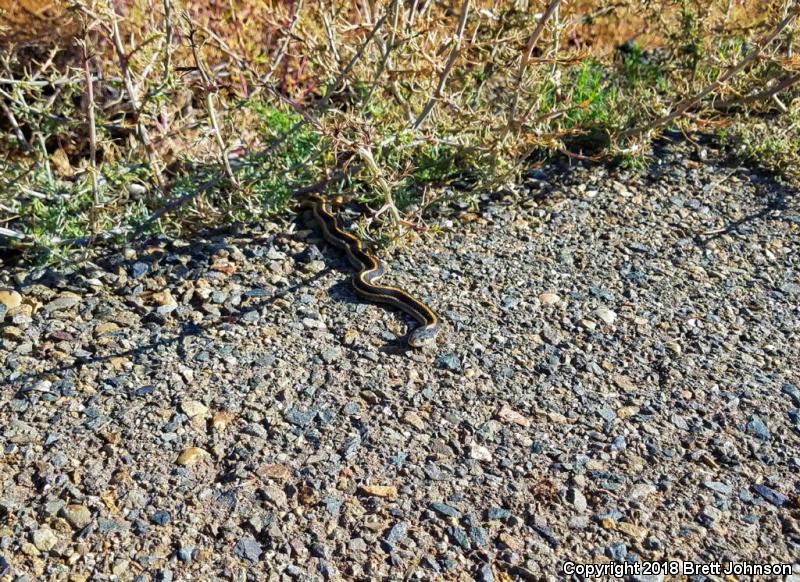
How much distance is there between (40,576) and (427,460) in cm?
167

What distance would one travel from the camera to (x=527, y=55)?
5242 mm

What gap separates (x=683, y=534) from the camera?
3.79 meters

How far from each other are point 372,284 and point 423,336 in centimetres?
57

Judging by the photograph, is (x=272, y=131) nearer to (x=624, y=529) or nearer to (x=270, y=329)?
(x=270, y=329)

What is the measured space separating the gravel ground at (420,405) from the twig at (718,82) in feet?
2.06

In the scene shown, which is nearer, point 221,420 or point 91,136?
point 221,420

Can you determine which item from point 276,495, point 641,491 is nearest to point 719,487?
point 641,491

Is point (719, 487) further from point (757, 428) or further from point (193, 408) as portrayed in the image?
point (193, 408)

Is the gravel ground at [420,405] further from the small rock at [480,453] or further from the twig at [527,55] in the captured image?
the twig at [527,55]

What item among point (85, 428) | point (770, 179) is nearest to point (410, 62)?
point (770, 179)

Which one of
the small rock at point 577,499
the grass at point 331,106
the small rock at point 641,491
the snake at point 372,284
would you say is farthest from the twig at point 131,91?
the small rock at point 641,491

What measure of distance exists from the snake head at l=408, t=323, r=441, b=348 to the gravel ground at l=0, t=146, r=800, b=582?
4.4 inches

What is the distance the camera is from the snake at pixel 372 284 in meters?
4.97

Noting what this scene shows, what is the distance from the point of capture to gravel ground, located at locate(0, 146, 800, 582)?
372 centimetres
